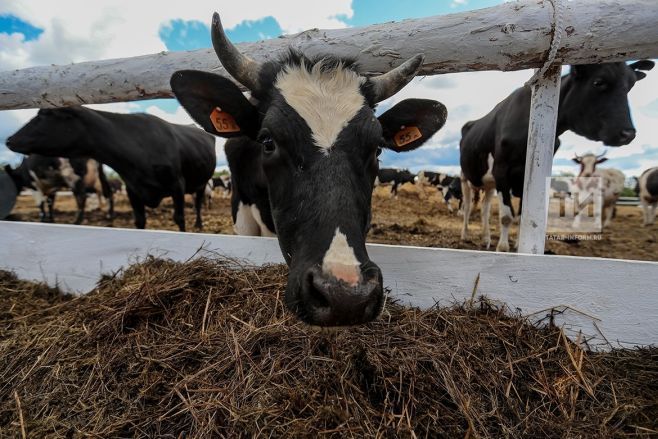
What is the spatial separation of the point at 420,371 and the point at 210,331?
1.13 m

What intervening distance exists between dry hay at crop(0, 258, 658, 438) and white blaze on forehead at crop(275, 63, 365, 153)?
104 cm

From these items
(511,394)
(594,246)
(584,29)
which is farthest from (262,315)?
(594,246)

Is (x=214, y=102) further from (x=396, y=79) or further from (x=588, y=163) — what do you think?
(x=588, y=163)

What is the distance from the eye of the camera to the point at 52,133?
203 inches

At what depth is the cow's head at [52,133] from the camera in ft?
16.8

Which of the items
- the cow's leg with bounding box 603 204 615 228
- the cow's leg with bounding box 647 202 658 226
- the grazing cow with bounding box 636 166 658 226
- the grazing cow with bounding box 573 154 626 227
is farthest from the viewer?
the grazing cow with bounding box 636 166 658 226

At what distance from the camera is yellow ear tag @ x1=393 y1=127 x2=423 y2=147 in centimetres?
240

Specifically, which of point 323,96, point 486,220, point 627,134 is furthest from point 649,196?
point 323,96

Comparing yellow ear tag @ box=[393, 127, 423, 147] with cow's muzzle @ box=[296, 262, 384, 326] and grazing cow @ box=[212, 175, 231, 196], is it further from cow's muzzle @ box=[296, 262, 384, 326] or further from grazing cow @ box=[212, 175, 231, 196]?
grazing cow @ box=[212, 175, 231, 196]

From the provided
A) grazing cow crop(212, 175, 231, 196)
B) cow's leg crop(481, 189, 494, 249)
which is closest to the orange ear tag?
cow's leg crop(481, 189, 494, 249)

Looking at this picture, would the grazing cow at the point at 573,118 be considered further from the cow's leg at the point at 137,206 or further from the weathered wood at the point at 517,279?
the cow's leg at the point at 137,206

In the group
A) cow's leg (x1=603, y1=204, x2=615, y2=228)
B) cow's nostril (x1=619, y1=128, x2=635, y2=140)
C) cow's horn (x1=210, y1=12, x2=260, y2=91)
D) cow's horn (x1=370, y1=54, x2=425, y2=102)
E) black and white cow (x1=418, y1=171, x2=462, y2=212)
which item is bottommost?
black and white cow (x1=418, y1=171, x2=462, y2=212)

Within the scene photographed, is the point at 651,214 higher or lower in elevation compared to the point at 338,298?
lower

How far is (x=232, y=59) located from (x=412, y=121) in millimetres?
1165
